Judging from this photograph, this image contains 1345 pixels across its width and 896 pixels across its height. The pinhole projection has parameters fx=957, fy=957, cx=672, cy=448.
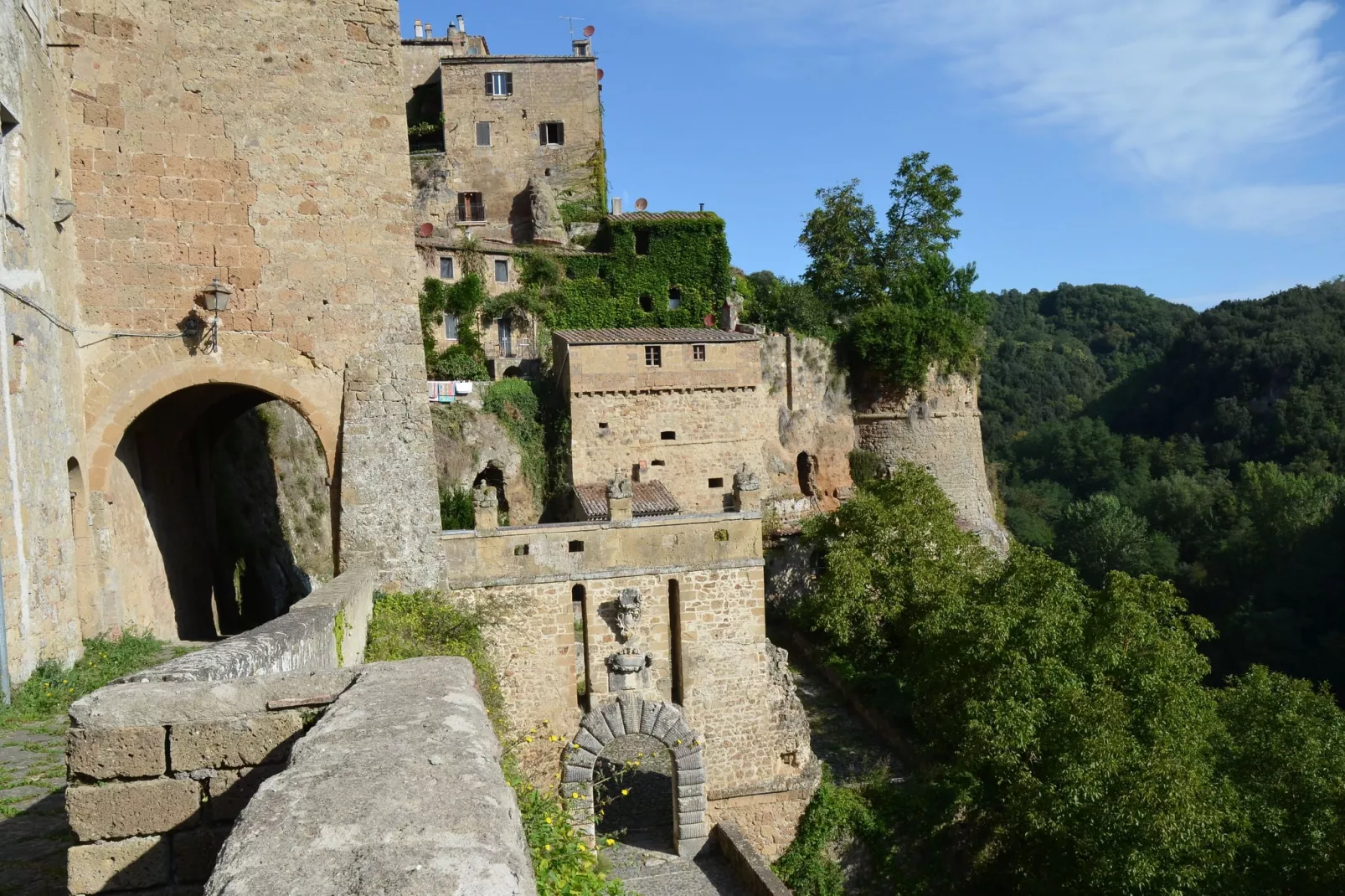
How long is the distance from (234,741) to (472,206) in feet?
122

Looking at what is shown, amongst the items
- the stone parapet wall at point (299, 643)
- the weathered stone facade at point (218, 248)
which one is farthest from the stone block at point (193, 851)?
the weathered stone facade at point (218, 248)

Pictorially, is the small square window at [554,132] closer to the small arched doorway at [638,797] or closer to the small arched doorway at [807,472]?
the small arched doorway at [807,472]

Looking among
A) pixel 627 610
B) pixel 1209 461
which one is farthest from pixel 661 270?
pixel 1209 461

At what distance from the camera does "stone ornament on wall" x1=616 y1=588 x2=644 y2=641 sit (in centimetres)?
1694

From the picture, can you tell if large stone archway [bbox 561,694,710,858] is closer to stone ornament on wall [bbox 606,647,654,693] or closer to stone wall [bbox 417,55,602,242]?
stone ornament on wall [bbox 606,647,654,693]

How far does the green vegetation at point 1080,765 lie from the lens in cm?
1331

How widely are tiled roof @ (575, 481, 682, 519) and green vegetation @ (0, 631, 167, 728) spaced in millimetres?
16650

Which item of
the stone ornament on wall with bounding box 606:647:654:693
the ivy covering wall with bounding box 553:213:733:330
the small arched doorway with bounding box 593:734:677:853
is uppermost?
the ivy covering wall with bounding box 553:213:733:330

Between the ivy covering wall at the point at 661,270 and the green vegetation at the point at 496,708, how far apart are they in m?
20.7

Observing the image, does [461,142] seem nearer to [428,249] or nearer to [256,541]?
[428,249]

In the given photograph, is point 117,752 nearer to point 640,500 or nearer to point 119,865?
point 119,865

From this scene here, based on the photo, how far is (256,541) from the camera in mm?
19125

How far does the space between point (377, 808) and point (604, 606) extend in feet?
47.8

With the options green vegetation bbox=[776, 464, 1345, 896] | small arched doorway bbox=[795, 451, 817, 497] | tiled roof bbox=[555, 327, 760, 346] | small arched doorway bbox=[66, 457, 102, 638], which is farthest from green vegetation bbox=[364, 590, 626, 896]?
small arched doorway bbox=[795, 451, 817, 497]
